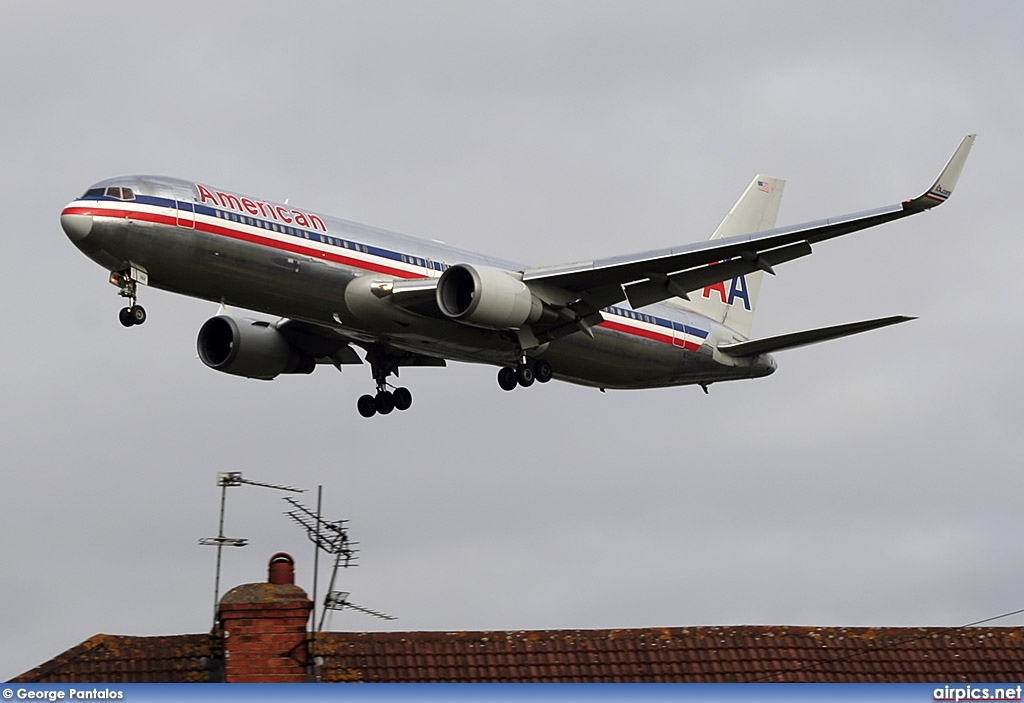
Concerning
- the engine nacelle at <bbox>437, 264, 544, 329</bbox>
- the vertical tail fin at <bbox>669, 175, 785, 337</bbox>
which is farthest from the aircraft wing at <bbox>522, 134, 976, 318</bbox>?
Answer: the vertical tail fin at <bbox>669, 175, 785, 337</bbox>

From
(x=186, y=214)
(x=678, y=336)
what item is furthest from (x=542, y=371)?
(x=186, y=214)

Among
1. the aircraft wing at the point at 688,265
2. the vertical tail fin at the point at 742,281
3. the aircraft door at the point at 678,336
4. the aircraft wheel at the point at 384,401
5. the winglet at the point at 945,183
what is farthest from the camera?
the vertical tail fin at the point at 742,281

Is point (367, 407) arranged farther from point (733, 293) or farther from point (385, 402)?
point (733, 293)

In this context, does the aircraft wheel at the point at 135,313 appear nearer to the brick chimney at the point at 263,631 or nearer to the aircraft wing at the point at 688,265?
the aircraft wing at the point at 688,265

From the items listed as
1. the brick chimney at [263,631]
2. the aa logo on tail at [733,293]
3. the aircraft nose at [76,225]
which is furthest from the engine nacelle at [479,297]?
the brick chimney at [263,631]

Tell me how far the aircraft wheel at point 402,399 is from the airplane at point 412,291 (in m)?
0.02

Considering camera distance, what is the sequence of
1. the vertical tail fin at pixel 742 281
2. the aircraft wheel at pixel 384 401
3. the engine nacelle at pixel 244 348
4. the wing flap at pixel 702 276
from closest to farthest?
the wing flap at pixel 702 276
the engine nacelle at pixel 244 348
the aircraft wheel at pixel 384 401
the vertical tail fin at pixel 742 281

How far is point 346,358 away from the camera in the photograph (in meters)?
42.4

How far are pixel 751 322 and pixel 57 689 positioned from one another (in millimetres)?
31284

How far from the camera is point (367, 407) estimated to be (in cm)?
4297

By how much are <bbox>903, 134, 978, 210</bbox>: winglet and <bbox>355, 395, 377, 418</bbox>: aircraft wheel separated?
599 inches

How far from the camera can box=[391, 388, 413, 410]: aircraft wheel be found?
42812 mm

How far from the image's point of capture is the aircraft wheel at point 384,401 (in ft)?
140

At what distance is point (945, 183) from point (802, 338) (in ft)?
26.6
